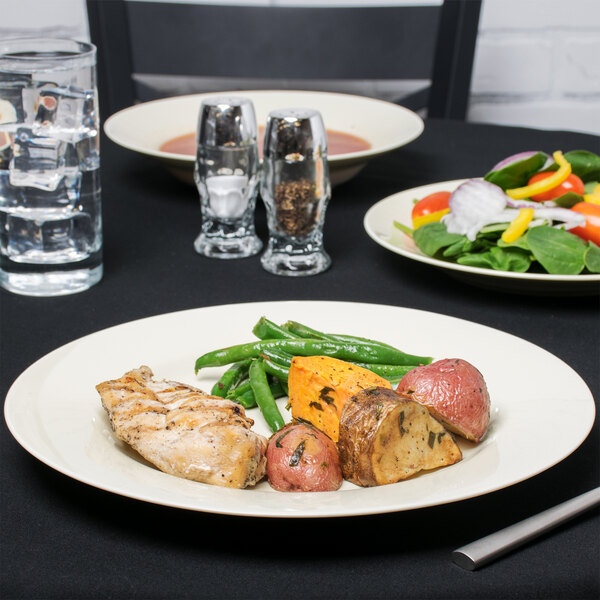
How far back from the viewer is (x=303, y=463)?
73 centimetres

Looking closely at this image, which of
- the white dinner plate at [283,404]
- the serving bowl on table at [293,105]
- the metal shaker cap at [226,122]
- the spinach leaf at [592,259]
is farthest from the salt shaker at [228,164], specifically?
the spinach leaf at [592,259]

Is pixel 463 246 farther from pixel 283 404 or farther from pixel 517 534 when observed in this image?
pixel 517 534

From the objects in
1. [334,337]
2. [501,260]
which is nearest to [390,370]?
[334,337]

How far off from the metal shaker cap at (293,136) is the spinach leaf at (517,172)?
29 centimetres

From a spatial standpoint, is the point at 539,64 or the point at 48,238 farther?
the point at 539,64

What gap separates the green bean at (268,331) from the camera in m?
1.01

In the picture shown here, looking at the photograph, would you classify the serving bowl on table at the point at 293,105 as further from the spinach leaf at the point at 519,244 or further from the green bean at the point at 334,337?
the green bean at the point at 334,337

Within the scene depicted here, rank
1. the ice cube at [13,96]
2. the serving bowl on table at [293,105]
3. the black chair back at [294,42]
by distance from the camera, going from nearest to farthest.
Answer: the ice cube at [13,96]
the serving bowl on table at [293,105]
the black chair back at [294,42]

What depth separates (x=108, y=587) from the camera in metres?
0.64

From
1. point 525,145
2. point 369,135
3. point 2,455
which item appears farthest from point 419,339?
point 525,145

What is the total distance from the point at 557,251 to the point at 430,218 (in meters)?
0.23

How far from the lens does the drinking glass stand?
1.09 meters

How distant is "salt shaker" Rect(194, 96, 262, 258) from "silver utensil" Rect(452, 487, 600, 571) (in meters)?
0.74

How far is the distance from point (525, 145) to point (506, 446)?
1302mm
